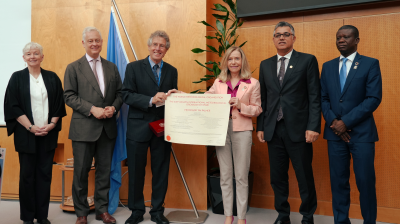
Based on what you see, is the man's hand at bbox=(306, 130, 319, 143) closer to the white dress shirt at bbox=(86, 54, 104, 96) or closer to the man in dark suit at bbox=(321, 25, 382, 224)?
the man in dark suit at bbox=(321, 25, 382, 224)

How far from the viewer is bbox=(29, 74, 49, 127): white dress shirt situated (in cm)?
277

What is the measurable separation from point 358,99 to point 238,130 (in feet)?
3.32

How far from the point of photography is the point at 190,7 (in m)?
3.38

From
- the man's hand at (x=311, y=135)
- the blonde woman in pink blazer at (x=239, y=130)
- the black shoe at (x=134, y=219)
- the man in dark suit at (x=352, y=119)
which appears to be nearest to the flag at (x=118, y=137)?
the black shoe at (x=134, y=219)

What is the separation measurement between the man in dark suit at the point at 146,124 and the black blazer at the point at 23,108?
73 centimetres

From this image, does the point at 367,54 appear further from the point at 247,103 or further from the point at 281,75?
the point at 247,103

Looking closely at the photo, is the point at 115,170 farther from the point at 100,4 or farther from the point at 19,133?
the point at 100,4

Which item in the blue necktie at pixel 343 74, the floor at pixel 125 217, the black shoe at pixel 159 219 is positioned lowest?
the floor at pixel 125 217

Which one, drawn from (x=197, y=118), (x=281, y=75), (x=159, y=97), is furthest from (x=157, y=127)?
(x=281, y=75)

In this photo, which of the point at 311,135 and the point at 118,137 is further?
the point at 118,137

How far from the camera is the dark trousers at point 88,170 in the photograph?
9.09 feet

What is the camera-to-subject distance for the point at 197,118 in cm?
259

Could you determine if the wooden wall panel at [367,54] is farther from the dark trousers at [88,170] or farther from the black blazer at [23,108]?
the black blazer at [23,108]

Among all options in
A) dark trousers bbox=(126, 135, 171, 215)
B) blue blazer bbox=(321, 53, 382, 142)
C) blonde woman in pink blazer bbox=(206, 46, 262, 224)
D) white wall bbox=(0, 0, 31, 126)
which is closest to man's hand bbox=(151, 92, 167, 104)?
dark trousers bbox=(126, 135, 171, 215)
